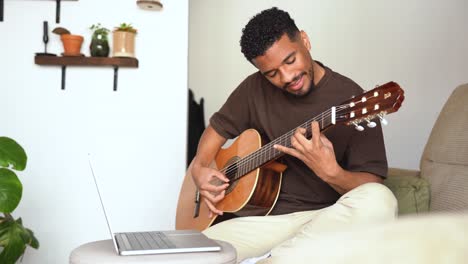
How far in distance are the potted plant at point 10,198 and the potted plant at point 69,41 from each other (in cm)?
54

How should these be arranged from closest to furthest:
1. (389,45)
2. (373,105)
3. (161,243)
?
(161,243), (373,105), (389,45)

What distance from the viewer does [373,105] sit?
144cm

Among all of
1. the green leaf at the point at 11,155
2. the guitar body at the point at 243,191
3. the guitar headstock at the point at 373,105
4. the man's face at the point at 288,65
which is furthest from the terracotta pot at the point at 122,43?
the guitar headstock at the point at 373,105

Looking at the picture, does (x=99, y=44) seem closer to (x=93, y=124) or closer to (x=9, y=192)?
(x=93, y=124)

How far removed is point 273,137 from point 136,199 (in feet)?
3.37

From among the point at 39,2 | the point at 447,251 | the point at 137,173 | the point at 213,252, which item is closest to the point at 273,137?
the point at 213,252

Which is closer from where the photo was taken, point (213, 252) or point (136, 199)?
point (213, 252)

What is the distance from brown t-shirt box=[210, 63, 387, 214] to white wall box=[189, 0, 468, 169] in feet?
4.58

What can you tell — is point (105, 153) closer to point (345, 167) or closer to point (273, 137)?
point (273, 137)

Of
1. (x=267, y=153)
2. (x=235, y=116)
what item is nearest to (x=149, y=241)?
(x=267, y=153)

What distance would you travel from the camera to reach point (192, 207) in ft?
6.97

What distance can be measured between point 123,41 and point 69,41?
9.5 inches

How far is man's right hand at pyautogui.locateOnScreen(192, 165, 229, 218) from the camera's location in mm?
1944

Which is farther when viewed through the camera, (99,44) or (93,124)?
(93,124)
